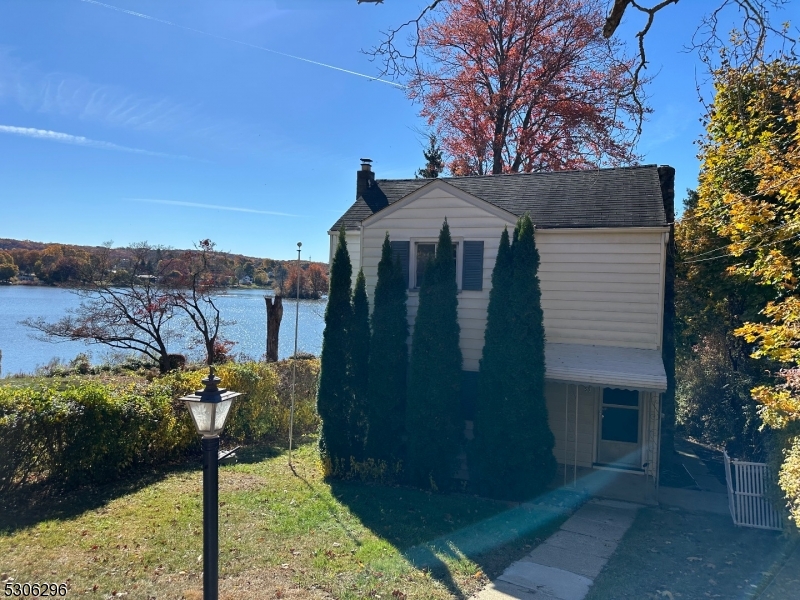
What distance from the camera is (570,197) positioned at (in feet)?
33.7

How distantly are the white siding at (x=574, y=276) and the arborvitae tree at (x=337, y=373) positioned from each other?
1326 mm

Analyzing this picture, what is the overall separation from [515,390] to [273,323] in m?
14.2

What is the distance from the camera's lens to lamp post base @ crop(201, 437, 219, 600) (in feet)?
12.8

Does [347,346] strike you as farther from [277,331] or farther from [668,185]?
[277,331]

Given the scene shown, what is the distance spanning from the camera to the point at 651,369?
8.32m

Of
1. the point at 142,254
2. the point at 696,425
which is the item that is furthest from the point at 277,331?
the point at 696,425

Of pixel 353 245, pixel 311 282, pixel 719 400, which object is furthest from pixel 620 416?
pixel 311 282

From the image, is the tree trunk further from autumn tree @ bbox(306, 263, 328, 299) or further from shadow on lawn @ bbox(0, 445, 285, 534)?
shadow on lawn @ bbox(0, 445, 285, 534)

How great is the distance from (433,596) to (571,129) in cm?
1757

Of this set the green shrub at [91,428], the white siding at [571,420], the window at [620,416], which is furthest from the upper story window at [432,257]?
the green shrub at [91,428]

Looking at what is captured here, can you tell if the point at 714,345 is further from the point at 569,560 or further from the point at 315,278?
the point at 315,278

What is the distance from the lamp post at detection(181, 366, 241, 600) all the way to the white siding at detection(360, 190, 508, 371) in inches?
250

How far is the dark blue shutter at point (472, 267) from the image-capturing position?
978 centimetres

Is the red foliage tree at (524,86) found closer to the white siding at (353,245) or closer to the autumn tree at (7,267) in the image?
the white siding at (353,245)
